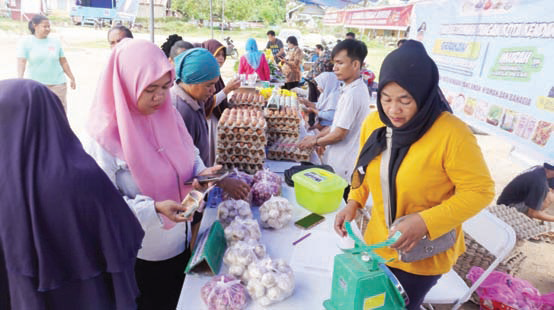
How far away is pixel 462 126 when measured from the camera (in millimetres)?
1300

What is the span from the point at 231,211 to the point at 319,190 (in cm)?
53

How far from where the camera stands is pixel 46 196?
1083mm

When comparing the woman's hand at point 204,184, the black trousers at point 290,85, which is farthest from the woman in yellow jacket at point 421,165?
the black trousers at point 290,85

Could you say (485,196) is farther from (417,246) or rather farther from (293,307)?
(293,307)

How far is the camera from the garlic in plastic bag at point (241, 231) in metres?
1.61

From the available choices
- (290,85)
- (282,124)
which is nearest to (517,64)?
(282,124)

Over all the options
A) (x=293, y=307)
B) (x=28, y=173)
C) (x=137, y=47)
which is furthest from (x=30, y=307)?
(x=137, y=47)

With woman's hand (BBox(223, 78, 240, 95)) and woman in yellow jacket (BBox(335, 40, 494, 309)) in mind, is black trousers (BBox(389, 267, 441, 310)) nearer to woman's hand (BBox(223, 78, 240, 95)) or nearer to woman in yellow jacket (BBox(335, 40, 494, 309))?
woman in yellow jacket (BBox(335, 40, 494, 309))

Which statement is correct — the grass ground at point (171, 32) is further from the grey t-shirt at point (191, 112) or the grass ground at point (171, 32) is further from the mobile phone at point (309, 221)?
the mobile phone at point (309, 221)

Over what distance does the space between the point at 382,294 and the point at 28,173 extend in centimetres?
123

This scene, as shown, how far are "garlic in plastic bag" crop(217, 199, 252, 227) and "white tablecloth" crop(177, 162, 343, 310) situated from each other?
0.13m

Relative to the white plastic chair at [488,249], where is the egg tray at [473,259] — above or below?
below

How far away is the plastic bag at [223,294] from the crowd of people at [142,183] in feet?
1.02

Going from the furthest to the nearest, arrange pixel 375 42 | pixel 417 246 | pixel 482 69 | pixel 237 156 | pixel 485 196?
pixel 375 42 < pixel 482 69 < pixel 237 156 < pixel 417 246 < pixel 485 196
